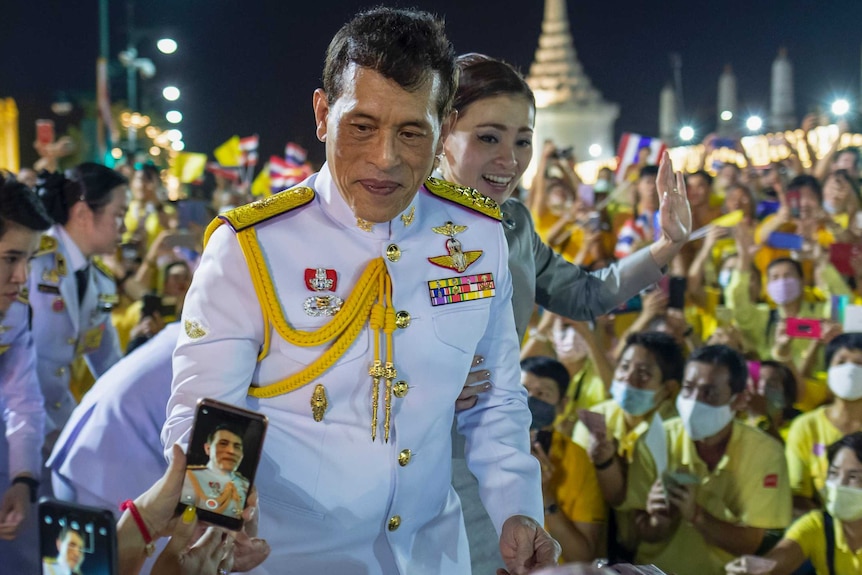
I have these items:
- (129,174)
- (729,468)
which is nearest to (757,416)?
(729,468)

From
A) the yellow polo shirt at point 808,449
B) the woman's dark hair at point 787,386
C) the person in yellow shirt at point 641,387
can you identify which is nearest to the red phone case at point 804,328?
the woman's dark hair at point 787,386

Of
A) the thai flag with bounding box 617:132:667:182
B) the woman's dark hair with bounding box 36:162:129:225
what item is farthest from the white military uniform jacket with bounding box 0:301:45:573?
the thai flag with bounding box 617:132:667:182

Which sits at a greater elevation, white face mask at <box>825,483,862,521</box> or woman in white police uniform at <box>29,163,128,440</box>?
woman in white police uniform at <box>29,163,128,440</box>

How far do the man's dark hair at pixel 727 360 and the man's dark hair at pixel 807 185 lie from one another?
144 inches

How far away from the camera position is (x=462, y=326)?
221 centimetres

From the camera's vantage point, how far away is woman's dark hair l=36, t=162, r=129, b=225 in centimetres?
504

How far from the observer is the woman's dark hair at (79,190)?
5.04m

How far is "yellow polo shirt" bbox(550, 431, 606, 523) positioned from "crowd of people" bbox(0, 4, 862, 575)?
0.5 inches

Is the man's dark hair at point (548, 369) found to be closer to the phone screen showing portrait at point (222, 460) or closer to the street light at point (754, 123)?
the phone screen showing portrait at point (222, 460)

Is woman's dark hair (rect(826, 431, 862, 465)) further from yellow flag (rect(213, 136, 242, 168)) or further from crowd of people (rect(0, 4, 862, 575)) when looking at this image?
yellow flag (rect(213, 136, 242, 168))

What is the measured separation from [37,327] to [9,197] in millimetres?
1152

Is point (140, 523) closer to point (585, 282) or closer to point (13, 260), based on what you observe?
point (585, 282)

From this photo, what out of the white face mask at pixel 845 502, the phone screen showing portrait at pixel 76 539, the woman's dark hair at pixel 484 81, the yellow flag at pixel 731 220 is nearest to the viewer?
the phone screen showing portrait at pixel 76 539

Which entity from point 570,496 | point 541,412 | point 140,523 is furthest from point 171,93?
point 140,523
